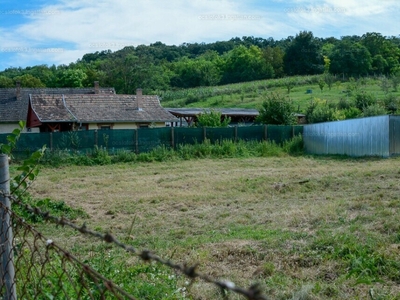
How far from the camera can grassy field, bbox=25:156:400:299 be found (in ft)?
14.6

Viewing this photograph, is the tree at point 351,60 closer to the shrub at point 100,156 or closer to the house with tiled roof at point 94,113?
the house with tiled roof at point 94,113

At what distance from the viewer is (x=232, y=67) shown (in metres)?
75.4

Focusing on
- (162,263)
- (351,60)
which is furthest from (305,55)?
(162,263)

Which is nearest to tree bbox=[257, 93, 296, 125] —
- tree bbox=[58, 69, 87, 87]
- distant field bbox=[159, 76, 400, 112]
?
distant field bbox=[159, 76, 400, 112]

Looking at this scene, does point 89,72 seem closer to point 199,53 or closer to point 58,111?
point 58,111

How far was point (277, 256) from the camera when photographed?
5223mm

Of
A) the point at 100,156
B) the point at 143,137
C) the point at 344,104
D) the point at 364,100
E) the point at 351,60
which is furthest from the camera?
the point at 351,60

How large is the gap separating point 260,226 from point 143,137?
15.1 m

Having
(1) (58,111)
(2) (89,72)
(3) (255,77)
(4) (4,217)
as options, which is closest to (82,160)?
(1) (58,111)

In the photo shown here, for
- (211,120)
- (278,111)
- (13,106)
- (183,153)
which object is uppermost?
(13,106)

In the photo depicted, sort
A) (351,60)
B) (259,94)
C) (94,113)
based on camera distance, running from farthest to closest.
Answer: (351,60)
(259,94)
(94,113)

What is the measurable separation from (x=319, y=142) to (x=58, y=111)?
614 inches

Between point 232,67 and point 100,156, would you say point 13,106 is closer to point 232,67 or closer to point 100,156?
point 100,156

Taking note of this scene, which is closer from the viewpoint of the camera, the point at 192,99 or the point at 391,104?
the point at 391,104
